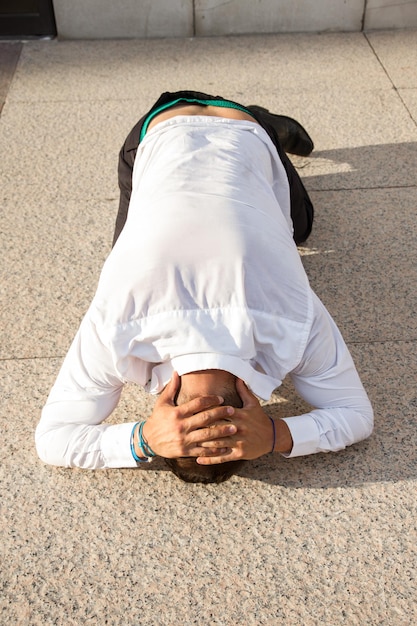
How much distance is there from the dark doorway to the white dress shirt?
380cm

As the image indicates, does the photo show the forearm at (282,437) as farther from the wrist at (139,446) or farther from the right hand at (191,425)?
the wrist at (139,446)

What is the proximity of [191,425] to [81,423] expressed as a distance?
1.67 ft

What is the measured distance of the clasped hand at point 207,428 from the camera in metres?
2.29

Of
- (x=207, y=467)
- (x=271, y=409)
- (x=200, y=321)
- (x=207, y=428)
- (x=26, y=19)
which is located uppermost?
(x=200, y=321)

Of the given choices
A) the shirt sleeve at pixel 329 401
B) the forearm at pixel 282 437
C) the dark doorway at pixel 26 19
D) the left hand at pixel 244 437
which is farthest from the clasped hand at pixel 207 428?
the dark doorway at pixel 26 19

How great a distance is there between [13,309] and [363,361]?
5.06 feet

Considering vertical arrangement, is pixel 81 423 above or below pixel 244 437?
below

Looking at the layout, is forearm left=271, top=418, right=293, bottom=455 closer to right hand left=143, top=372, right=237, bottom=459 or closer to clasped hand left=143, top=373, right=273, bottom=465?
clasped hand left=143, top=373, right=273, bottom=465

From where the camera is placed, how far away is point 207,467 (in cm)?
237

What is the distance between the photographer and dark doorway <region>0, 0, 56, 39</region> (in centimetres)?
598

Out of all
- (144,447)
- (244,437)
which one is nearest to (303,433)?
(244,437)

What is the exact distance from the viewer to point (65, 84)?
545cm

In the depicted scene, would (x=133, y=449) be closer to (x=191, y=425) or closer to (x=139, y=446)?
(x=139, y=446)

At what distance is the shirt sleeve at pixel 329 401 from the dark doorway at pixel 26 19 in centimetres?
439
